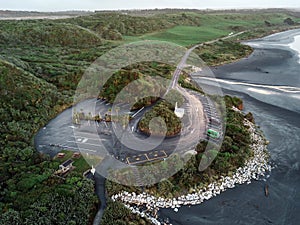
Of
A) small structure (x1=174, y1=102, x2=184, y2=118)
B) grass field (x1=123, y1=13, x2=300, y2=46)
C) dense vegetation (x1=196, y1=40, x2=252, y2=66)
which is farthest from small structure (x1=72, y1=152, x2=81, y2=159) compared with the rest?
grass field (x1=123, y1=13, x2=300, y2=46)

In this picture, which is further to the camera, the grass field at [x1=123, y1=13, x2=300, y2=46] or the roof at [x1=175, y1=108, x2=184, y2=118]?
the grass field at [x1=123, y1=13, x2=300, y2=46]

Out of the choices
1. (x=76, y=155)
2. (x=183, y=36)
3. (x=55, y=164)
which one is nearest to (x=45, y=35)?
(x=183, y=36)

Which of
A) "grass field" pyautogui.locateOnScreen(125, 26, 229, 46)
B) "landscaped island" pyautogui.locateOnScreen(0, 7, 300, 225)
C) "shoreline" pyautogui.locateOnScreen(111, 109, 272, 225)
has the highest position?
"grass field" pyautogui.locateOnScreen(125, 26, 229, 46)

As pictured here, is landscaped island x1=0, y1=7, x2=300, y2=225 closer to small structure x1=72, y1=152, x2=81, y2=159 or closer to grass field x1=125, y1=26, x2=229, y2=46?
small structure x1=72, y1=152, x2=81, y2=159

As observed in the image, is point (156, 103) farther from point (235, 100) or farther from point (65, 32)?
point (65, 32)

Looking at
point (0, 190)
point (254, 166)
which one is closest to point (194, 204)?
point (254, 166)

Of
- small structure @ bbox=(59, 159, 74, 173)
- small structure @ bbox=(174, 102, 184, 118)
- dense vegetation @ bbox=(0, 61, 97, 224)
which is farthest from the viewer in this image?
small structure @ bbox=(174, 102, 184, 118)

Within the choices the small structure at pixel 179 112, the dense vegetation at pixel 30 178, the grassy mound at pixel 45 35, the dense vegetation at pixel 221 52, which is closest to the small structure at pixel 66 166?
the dense vegetation at pixel 30 178
